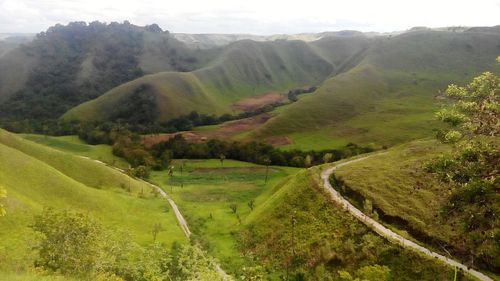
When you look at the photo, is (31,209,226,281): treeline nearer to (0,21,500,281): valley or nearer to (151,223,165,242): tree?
(0,21,500,281): valley

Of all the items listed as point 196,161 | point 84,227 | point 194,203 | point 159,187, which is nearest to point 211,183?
point 159,187

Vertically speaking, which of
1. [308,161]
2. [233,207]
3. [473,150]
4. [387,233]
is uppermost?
[473,150]

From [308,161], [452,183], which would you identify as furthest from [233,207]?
[452,183]

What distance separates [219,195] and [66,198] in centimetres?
4339

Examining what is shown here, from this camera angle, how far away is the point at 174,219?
92.8 meters

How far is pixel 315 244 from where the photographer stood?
70062mm

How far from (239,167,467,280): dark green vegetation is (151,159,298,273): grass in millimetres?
4043

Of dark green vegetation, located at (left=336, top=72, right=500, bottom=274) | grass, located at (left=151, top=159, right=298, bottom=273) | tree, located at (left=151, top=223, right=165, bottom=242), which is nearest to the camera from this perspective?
dark green vegetation, located at (left=336, top=72, right=500, bottom=274)

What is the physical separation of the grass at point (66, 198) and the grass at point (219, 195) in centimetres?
590

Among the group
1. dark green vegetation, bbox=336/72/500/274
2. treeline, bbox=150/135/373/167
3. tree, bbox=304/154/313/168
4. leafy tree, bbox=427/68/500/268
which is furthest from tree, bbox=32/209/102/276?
tree, bbox=304/154/313/168

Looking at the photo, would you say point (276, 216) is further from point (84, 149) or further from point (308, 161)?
point (84, 149)

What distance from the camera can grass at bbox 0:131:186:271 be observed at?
6593 cm

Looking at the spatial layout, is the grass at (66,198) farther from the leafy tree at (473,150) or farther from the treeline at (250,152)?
the treeline at (250,152)

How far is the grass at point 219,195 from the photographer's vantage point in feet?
264
